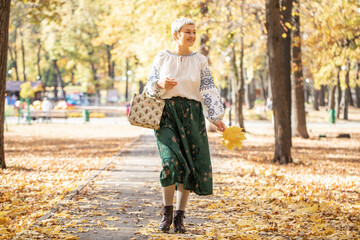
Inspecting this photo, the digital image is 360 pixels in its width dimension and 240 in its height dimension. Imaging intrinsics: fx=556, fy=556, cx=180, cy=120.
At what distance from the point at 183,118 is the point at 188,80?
1.20 ft

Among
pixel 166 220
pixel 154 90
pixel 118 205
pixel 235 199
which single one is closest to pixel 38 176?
pixel 118 205

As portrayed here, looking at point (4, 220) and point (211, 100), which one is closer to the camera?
point (211, 100)

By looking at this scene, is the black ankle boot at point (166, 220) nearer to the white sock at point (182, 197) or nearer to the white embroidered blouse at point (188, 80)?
the white sock at point (182, 197)

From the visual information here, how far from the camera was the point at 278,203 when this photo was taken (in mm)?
7125

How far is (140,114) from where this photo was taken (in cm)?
533

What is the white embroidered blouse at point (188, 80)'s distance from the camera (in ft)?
17.4

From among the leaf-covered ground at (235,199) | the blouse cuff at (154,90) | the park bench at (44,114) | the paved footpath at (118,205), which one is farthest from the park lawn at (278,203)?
the park bench at (44,114)

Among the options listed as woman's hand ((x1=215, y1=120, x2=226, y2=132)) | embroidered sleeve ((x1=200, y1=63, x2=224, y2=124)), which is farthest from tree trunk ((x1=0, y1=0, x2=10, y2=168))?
woman's hand ((x1=215, y1=120, x2=226, y2=132))

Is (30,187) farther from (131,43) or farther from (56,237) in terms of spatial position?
(131,43)

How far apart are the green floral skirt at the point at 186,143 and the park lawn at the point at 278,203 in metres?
0.51

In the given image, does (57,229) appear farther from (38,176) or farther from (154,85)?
(38,176)

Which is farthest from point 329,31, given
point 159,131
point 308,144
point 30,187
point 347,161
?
point 159,131

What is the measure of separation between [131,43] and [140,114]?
19185 millimetres

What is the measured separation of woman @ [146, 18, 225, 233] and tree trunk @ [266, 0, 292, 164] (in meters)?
6.69
